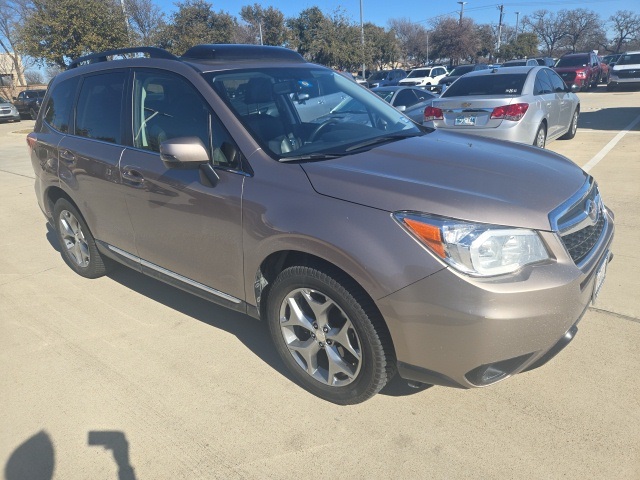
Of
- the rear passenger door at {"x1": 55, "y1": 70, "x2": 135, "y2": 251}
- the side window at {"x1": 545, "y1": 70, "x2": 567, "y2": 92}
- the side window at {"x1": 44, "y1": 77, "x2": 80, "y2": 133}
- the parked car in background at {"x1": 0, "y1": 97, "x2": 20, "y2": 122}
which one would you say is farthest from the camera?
the parked car in background at {"x1": 0, "y1": 97, "x2": 20, "y2": 122}

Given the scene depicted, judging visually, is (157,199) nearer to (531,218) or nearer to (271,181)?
(271,181)

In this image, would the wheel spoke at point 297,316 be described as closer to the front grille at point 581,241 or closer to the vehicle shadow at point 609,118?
the front grille at point 581,241

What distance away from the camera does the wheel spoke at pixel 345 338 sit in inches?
97.5

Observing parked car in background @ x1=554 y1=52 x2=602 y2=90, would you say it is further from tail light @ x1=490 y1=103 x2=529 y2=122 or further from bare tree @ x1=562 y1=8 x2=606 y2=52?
bare tree @ x1=562 y1=8 x2=606 y2=52

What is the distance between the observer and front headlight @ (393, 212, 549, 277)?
6.91ft

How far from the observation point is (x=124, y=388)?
2.95 meters

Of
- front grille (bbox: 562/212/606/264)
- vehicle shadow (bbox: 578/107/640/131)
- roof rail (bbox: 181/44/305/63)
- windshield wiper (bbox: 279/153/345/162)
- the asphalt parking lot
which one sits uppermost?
roof rail (bbox: 181/44/305/63)

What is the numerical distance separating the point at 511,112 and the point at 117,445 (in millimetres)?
6911

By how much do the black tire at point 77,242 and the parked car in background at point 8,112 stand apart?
80.4 ft

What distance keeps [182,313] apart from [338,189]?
6.52ft

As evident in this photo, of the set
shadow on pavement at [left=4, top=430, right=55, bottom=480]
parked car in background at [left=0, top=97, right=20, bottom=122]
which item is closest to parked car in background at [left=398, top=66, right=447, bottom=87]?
parked car in background at [left=0, top=97, right=20, bottom=122]

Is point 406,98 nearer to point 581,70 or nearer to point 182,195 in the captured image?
point 182,195

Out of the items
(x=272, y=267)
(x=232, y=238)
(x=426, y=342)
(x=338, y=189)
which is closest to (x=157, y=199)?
(x=232, y=238)

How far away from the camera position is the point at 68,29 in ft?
59.5
